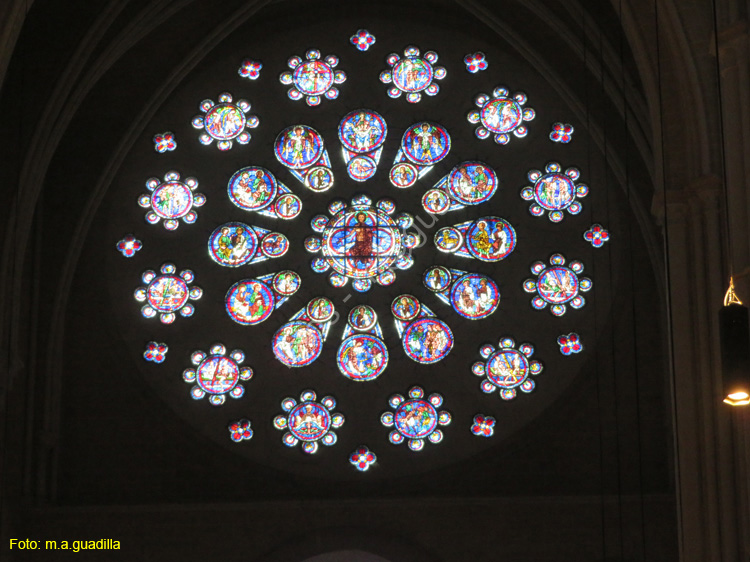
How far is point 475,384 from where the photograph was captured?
55.8ft

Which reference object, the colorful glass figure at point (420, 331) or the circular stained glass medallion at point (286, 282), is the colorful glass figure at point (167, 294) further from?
the colorful glass figure at point (420, 331)

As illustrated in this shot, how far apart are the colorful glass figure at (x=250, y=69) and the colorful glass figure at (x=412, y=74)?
1714mm

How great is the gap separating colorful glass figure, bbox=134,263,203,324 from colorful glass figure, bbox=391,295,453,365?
2.67m

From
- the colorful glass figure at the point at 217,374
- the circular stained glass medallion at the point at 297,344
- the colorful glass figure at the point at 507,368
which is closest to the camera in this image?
the colorful glass figure at the point at 507,368

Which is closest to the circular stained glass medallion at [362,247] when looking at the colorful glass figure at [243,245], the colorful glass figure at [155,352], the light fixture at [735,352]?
the colorful glass figure at [243,245]

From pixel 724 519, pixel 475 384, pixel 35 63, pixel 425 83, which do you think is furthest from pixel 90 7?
pixel 724 519

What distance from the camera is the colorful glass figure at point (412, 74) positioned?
18.2 m

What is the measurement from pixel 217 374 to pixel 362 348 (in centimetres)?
189

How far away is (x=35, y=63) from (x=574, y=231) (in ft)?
23.5

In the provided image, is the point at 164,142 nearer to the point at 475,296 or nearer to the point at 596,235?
the point at 475,296

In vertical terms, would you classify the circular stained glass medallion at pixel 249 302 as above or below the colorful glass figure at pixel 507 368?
above

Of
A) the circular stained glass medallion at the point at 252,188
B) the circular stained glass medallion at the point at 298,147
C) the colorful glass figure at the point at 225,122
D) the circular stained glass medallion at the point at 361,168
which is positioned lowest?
the circular stained glass medallion at the point at 252,188

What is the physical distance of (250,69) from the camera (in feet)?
60.5

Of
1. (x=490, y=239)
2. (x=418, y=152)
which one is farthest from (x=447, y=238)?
(x=418, y=152)
